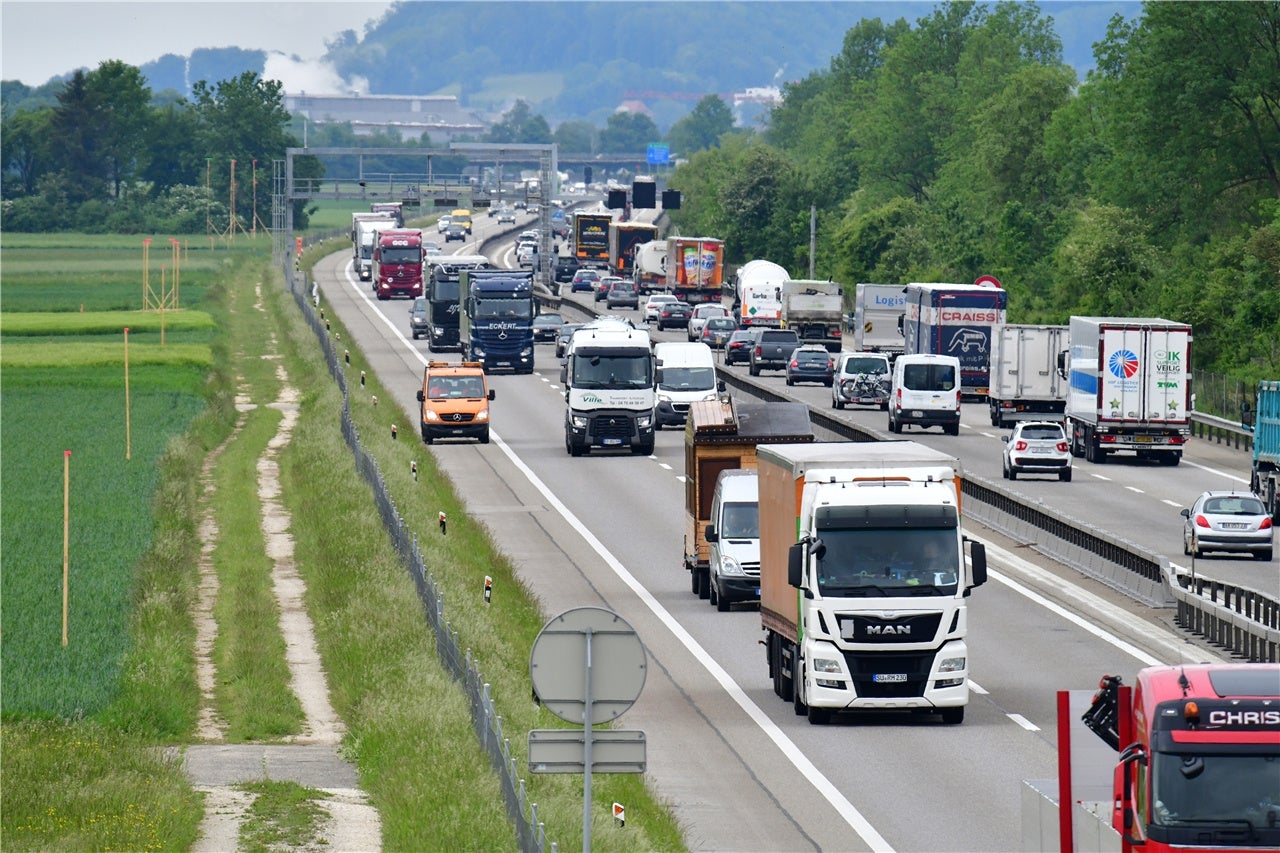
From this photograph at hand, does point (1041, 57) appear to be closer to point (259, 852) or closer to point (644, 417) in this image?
point (644, 417)

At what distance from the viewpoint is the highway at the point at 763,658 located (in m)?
22.8

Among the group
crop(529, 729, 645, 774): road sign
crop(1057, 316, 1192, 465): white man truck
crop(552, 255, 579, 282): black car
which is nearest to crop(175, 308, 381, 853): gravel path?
crop(529, 729, 645, 774): road sign

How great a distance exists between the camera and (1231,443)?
6644cm

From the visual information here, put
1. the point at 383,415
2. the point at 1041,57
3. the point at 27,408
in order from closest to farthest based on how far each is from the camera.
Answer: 1. the point at 383,415
2. the point at 27,408
3. the point at 1041,57

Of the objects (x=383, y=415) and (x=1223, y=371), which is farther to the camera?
(x=1223, y=371)

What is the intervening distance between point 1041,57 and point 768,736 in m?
142

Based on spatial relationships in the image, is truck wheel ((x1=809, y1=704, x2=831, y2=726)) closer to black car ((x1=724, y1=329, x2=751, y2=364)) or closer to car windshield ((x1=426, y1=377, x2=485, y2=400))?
car windshield ((x1=426, y1=377, x2=485, y2=400))

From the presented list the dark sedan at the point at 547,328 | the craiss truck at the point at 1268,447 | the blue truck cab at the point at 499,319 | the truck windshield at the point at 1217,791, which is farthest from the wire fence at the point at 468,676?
the dark sedan at the point at 547,328

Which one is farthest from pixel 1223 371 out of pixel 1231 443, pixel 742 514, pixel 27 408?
pixel 742 514

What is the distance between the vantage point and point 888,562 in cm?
2631

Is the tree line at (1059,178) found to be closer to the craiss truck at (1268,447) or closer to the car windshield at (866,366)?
the car windshield at (866,366)

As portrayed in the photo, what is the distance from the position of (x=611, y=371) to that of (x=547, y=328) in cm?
4083

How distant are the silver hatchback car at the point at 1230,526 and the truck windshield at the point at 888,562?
1689 centimetres

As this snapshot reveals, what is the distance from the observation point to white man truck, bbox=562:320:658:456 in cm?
5750
